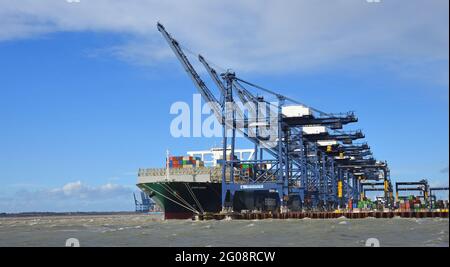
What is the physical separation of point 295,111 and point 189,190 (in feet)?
73.2

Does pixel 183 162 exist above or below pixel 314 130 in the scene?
below

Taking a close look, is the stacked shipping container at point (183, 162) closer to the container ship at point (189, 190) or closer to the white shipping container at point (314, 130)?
the container ship at point (189, 190)

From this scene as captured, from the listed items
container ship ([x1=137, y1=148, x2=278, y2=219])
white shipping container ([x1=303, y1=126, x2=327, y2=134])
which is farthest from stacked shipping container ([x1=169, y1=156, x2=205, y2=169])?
Result: white shipping container ([x1=303, y1=126, x2=327, y2=134])

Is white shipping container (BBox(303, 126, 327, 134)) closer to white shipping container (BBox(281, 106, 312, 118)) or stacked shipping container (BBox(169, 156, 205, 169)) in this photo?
white shipping container (BBox(281, 106, 312, 118))

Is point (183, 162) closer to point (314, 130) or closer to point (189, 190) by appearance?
point (189, 190)

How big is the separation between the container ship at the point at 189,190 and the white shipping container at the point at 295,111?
50.7 ft

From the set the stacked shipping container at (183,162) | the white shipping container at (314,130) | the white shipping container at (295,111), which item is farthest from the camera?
the stacked shipping container at (183,162)

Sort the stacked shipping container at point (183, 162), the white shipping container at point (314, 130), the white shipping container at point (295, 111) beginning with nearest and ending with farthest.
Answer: the white shipping container at point (295, 111)
the white shipping container at point (314, 130)
the stacked shipping container at point (183, 162)

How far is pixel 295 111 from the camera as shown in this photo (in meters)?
78.4

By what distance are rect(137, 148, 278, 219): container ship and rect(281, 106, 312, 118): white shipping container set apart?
50.7 ft

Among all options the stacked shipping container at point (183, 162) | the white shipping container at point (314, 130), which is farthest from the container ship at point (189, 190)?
the white shipping container at point (314, 130)

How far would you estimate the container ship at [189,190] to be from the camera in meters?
89.2

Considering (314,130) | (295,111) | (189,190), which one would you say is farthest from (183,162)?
(295,111)
